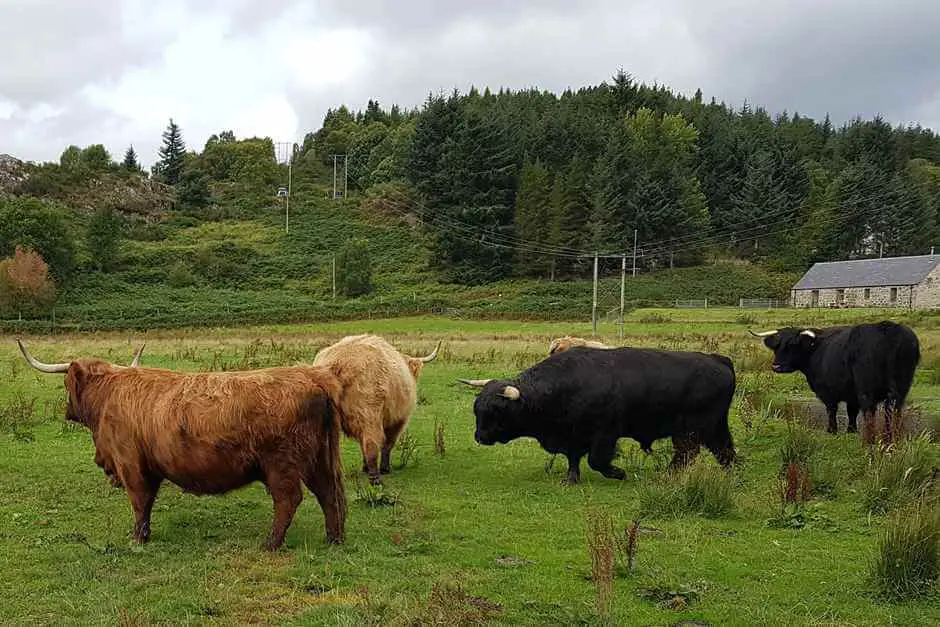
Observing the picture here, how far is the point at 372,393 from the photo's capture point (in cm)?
964

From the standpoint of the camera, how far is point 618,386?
399 inches

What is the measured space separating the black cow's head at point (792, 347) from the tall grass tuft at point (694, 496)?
22.1ft

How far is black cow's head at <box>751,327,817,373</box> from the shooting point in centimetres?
1423

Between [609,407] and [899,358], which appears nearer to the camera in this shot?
[609,407]

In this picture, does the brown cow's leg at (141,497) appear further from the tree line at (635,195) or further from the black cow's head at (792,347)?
the tree line at (635,195)

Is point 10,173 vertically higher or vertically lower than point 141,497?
higher

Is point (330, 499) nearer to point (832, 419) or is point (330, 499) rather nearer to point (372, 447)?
point (372, 447)

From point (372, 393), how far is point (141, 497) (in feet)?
10.3

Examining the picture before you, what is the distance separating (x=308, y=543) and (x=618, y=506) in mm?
3546

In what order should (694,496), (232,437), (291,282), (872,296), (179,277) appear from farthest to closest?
1. (291,282)
2. (179,277)
3. (872,296)
4. (694,496)
5. (232,437)

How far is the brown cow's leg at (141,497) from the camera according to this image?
7160mm

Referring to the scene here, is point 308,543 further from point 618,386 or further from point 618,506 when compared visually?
point 618,386

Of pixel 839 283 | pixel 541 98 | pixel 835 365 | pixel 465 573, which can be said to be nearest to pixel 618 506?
pixel 465 573

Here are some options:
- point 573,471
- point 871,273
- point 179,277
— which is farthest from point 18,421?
point 871,273
